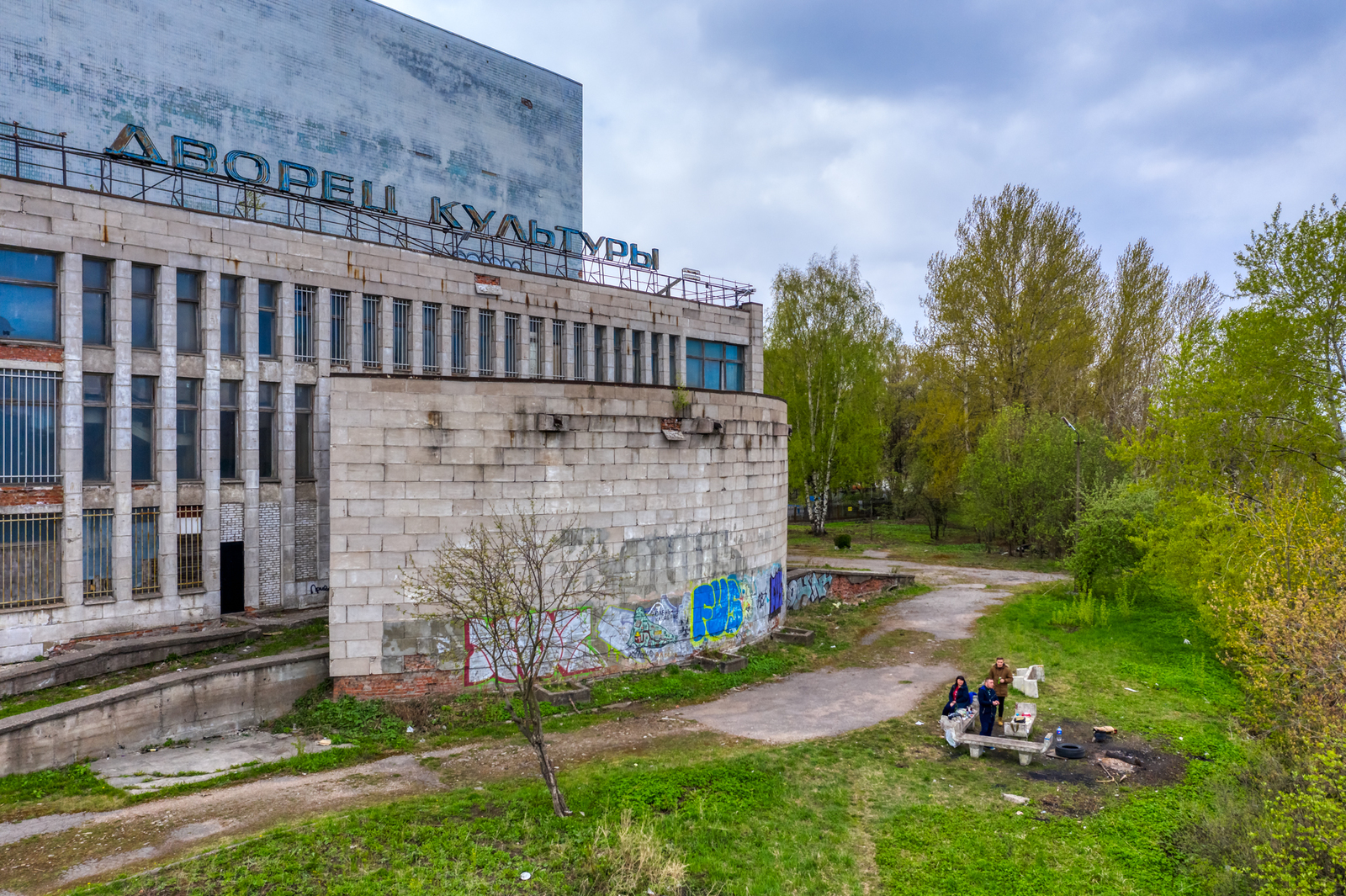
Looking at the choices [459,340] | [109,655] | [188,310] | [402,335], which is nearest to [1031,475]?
[459,340]

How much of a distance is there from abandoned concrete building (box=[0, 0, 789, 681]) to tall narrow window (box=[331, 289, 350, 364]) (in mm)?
67

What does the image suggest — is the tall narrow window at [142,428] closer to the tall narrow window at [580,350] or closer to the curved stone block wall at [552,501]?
the curved stone block wall at [552,501]

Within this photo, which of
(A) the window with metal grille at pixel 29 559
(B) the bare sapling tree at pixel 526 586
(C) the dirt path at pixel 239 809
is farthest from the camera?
(A) the window with metal grille at pixel 29 559

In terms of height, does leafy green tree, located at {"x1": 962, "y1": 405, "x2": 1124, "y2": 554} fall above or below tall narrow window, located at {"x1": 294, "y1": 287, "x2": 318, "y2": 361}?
below

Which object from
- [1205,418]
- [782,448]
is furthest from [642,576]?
[1205,418]

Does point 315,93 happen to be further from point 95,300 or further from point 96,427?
point 96,427

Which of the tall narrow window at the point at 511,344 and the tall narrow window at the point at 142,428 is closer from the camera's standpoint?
the tall narrow window at the point at 142,428

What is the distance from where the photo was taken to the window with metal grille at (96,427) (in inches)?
779

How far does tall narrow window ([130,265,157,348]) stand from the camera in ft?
67.3

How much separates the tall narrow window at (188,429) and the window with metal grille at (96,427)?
1732mm

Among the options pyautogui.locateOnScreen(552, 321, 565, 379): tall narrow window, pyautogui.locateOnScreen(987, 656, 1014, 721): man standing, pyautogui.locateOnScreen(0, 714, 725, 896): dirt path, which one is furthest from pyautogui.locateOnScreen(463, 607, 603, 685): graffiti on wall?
pyautogui.locateOnScreen(552, 321, 565, 379): tall narrow window

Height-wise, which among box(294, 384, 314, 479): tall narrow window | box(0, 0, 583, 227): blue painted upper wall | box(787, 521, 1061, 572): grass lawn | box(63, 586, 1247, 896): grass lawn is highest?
box(0, 0, 583, 227): blue painted upper wall

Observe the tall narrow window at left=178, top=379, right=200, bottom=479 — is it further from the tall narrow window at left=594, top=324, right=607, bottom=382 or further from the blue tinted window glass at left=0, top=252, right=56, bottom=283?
the tall narrow window at left=594, top=324, right=607, bottom=382

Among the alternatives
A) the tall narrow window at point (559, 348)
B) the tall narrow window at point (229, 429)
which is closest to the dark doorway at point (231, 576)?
the tall narrow window at point (229, 429)
